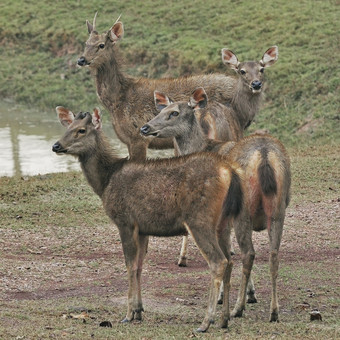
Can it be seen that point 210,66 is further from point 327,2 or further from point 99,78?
point 99,78

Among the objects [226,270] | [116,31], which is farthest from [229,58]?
[226,270]

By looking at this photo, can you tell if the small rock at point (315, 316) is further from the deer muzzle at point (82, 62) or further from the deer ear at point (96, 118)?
the deer muzzle at point (82, 62)

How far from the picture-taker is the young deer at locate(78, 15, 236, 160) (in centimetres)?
1238

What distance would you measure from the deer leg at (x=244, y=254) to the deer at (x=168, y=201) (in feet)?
0.52

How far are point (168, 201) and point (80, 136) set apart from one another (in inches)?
59.0

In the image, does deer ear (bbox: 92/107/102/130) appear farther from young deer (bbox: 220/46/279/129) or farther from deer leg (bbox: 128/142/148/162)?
young deer (bbox: 220/46/279/129)

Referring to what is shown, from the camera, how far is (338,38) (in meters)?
24.8

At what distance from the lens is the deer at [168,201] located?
25.5ft

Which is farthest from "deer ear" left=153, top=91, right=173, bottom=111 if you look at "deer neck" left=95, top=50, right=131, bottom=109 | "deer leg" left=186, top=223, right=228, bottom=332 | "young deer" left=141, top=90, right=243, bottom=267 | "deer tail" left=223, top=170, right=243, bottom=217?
"deer leg" left=186, top=223, right=228, bottom=332

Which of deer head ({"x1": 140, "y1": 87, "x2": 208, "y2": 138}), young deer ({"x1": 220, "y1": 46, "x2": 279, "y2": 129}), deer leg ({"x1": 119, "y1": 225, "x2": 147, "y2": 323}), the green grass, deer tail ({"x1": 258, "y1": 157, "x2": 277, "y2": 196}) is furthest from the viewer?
the green grass

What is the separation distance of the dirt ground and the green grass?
8832 millimetres

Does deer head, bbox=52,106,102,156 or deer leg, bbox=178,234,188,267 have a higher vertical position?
deer head, bbox=52,106,102,156

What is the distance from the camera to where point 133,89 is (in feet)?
42.0

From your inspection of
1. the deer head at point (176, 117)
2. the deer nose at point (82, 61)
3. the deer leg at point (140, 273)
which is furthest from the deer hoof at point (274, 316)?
the deer nose at point (82, 61)
